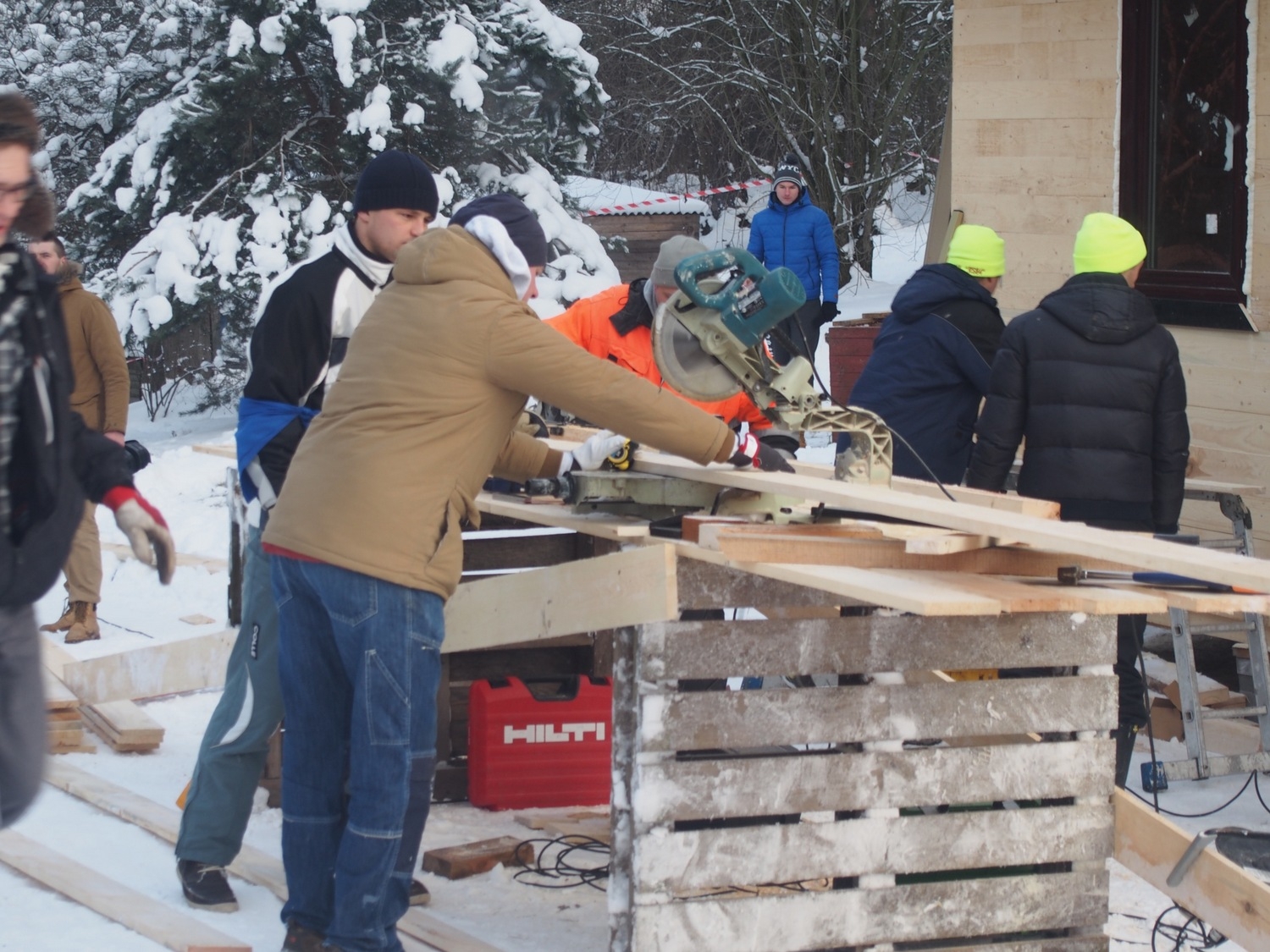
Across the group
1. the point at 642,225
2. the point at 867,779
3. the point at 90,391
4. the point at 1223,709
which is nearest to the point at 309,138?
the point at 642,225

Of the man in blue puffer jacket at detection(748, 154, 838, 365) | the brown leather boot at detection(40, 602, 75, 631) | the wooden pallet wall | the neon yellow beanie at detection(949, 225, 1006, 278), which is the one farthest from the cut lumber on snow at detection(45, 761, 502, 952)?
the man in blue puffer jacket at detection(748, 154, 838, 365)

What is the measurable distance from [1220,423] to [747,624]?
4.02 meters

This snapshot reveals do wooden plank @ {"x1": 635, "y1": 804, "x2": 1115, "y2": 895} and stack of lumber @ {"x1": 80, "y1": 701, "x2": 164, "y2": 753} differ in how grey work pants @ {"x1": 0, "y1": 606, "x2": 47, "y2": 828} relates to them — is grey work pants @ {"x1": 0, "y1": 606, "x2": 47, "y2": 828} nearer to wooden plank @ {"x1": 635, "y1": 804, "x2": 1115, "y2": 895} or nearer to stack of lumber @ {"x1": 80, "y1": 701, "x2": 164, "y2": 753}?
wooden plank @ {"x1": 635, "y1": 804, "x2": 1115, "y2": 895}

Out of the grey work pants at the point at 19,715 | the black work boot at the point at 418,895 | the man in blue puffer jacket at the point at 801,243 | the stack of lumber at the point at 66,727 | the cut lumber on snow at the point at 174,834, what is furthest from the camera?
the man in blue puffer jacket at the point at 801,243

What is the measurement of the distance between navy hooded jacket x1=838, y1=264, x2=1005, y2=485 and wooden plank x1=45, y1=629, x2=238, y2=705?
9.24ft

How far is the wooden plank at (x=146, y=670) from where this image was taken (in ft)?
19.4

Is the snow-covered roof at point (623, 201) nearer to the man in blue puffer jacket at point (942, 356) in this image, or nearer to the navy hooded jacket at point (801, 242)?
the navy hooded jacket at point (801, 242)

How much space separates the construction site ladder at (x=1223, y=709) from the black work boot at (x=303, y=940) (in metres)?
3.17

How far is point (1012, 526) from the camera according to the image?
3027 mm

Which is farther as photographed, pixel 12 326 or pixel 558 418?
pixel 558 418

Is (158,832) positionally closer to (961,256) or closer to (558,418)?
(558,418)

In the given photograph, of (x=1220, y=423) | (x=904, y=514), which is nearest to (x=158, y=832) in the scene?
(x=904, y=514)

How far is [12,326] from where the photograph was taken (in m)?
2.60

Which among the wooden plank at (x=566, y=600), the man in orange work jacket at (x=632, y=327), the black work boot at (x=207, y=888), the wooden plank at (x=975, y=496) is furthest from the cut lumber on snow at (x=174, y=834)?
the man in orange work jacket at (x=632, y=327)
